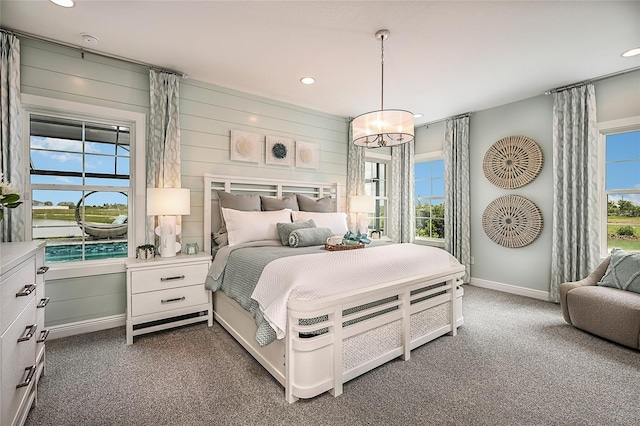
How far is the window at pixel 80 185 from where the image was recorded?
111 inches

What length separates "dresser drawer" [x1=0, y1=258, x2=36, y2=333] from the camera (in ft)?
4.27

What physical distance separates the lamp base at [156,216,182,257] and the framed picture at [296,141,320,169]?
1986mm

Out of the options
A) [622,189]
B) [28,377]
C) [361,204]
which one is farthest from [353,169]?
[28,377]

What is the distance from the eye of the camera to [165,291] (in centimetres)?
273

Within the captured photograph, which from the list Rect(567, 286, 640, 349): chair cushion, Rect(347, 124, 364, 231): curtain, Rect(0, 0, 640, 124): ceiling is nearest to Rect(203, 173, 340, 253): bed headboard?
Rect(347, 124, 364, 231): curtain

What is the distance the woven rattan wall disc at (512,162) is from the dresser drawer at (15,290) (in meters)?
5.18

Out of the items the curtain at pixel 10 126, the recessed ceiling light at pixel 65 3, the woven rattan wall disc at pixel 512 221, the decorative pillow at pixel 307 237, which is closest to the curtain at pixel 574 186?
the woven rattan wall disc at pixel 512 221

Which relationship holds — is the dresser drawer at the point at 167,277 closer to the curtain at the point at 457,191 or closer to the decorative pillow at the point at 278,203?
the decorative pillow at the point at 278,203

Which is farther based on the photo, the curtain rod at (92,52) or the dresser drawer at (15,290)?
the curtain rod at (92,52)

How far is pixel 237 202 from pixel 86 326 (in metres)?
1.91

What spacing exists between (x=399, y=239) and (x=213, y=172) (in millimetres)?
3638

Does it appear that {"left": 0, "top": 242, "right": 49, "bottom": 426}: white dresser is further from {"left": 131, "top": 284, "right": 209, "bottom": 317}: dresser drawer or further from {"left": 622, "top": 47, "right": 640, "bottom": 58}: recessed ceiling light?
{"left": 622, "top": 47, "right": 640, "bottom": 58}: recessed ceiling light

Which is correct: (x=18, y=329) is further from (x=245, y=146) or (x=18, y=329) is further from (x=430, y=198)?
(x=430, y=198)

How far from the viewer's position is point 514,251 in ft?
14.0
